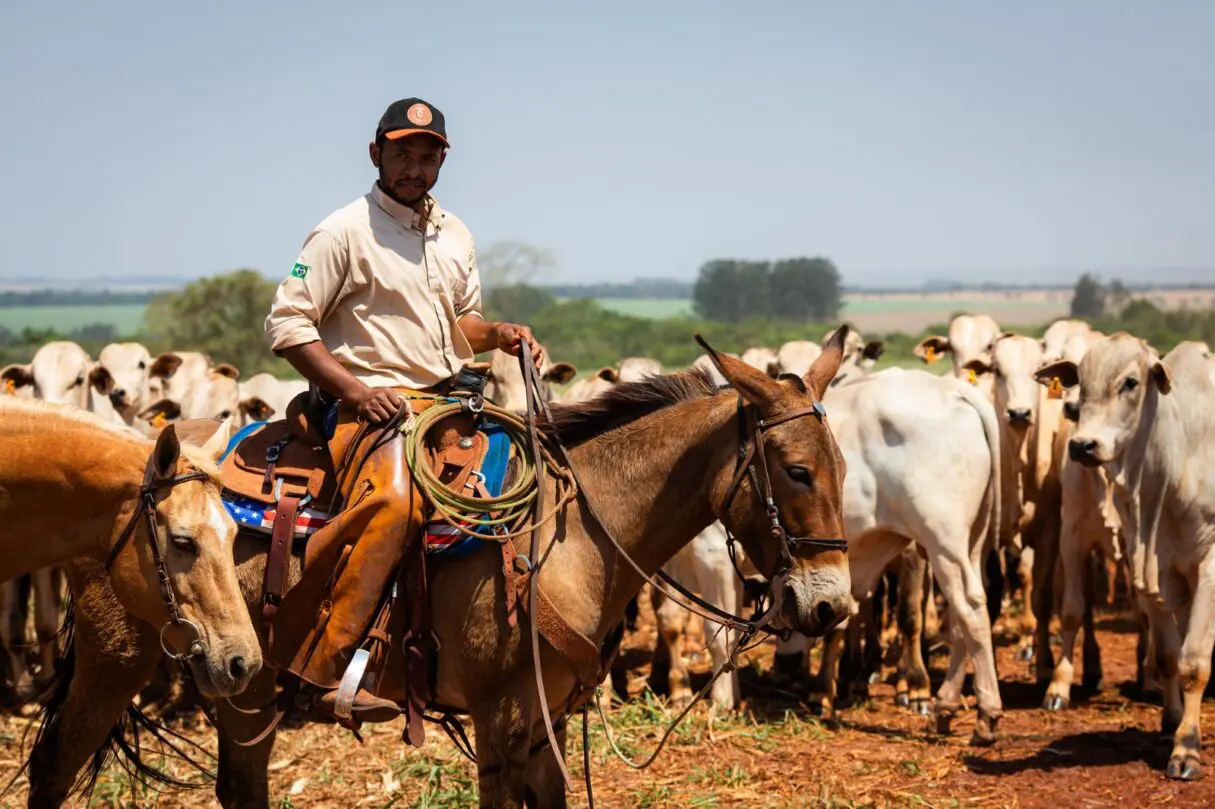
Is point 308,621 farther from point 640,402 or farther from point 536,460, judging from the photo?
point 640,402

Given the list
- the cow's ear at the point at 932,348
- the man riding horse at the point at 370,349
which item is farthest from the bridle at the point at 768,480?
the cow's ear at the point at 932,348

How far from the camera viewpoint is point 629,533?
5.20 m

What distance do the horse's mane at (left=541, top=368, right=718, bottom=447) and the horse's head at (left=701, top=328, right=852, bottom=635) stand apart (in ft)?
1.46

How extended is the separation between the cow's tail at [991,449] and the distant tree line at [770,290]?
53.8 m

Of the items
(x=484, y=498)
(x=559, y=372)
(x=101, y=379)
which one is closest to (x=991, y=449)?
(x=559, y=372)

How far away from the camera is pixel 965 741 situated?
8898 mm

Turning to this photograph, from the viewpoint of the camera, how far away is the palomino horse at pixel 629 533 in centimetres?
489

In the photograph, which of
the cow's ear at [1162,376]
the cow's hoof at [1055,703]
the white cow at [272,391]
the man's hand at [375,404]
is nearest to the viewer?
the man's hand at [375,404]

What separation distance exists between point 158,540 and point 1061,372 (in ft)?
22.8

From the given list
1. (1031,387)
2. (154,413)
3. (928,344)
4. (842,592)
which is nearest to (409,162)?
(842,592)

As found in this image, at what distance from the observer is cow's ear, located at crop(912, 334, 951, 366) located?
14.7 meters

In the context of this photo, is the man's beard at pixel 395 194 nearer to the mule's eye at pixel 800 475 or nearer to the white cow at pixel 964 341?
the mule's eye at pixel 800 475

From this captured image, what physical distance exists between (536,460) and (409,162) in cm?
136

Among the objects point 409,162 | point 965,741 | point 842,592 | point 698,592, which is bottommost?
point 965,741
